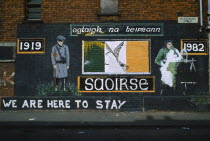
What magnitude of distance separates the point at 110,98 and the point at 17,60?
4.82 meters

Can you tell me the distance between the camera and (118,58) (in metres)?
10.9

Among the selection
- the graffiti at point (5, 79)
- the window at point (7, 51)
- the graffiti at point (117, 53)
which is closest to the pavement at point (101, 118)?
the graffiti at point (5, 79)

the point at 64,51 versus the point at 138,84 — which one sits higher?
the point at 64,51

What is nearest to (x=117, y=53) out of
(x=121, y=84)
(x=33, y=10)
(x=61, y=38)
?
(x=121, y=84)

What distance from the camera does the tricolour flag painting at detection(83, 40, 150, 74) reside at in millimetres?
10867

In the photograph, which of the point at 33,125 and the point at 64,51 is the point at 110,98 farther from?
the point at 33,125

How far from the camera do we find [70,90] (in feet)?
35.8

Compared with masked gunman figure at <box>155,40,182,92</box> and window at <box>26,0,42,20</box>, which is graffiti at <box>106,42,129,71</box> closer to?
masked gunman figure at <box>155,40,182,92</box>

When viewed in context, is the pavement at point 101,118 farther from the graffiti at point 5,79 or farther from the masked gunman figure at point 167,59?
the masked gunman figure at point 167,59

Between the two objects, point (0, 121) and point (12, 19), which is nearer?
point (0, 121)

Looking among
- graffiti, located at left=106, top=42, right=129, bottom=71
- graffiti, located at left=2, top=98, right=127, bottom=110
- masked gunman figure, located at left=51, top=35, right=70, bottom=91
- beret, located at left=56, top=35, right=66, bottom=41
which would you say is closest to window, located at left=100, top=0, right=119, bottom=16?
graffiti, located at left=106, top=42, right=129, bottom=71

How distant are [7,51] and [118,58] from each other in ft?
17.6

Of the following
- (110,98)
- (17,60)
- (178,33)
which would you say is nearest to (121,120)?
(110,98)

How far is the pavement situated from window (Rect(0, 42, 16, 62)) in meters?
2.60
